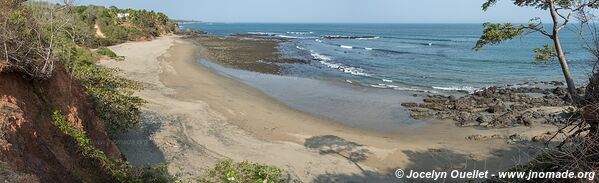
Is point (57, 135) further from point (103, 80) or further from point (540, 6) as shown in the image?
point (540, 6)

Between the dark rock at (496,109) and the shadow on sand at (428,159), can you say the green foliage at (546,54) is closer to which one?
the shadow on sand at (428,159)

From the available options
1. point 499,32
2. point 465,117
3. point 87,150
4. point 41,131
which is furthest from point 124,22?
point 499,32

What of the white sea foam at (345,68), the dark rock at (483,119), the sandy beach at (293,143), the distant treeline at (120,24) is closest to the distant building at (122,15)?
the distant treeline at (120,24)

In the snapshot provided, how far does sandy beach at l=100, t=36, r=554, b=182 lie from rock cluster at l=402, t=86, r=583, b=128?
1089mm

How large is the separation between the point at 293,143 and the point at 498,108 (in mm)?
11785

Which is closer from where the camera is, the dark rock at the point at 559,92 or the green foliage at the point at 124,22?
the dark rock at the point at 559,92

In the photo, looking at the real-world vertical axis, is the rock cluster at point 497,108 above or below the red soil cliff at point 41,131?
below

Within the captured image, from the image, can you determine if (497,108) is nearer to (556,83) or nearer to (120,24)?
(556,83)

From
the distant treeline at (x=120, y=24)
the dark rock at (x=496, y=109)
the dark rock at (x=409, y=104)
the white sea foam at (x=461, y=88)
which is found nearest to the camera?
the dark rock at (x=496, y=109)

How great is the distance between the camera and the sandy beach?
38.7 feet

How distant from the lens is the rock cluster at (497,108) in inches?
718

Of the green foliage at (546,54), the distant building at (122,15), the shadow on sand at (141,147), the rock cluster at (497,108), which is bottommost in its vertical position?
the rock cluster at (497,108)

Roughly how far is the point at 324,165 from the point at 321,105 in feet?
32.4

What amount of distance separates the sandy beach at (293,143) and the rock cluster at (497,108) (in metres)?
1.09
